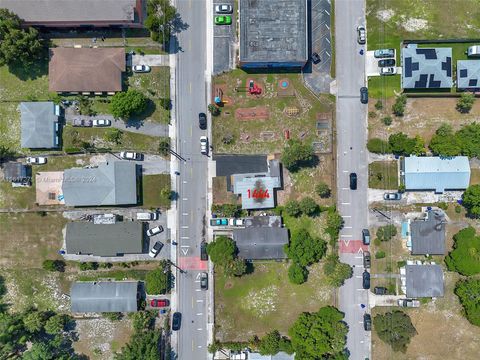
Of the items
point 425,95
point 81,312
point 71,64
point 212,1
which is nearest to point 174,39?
point 212,1

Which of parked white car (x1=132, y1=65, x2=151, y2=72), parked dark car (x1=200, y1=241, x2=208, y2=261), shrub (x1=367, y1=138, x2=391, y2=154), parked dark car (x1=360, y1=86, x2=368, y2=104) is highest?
parked white car (x1=132, y1=65, x2=151, y2=72)

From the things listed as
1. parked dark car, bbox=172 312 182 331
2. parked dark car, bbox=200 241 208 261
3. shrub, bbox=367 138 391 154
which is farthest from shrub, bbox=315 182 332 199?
parked dark car, bbox=172 312 182 331

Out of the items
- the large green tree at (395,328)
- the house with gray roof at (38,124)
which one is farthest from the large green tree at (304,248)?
the house with gray roof at (38,124)

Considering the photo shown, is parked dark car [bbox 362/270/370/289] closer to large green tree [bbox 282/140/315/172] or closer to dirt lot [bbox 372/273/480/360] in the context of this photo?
dirt lot [bbox 372/273/480/360]

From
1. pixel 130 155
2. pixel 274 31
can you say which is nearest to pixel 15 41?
pixel 130 155

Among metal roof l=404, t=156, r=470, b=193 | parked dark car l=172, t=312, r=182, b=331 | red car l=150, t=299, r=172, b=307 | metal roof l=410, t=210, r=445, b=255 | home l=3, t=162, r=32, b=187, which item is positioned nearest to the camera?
home l=3, t=162, r=32, b=187

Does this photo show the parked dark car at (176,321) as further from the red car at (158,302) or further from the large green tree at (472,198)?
the large green tree at (472,198)

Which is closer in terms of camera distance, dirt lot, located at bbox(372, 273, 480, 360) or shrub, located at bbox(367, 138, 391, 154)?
shrub, located at bbox(367, 138, 391, 154)
